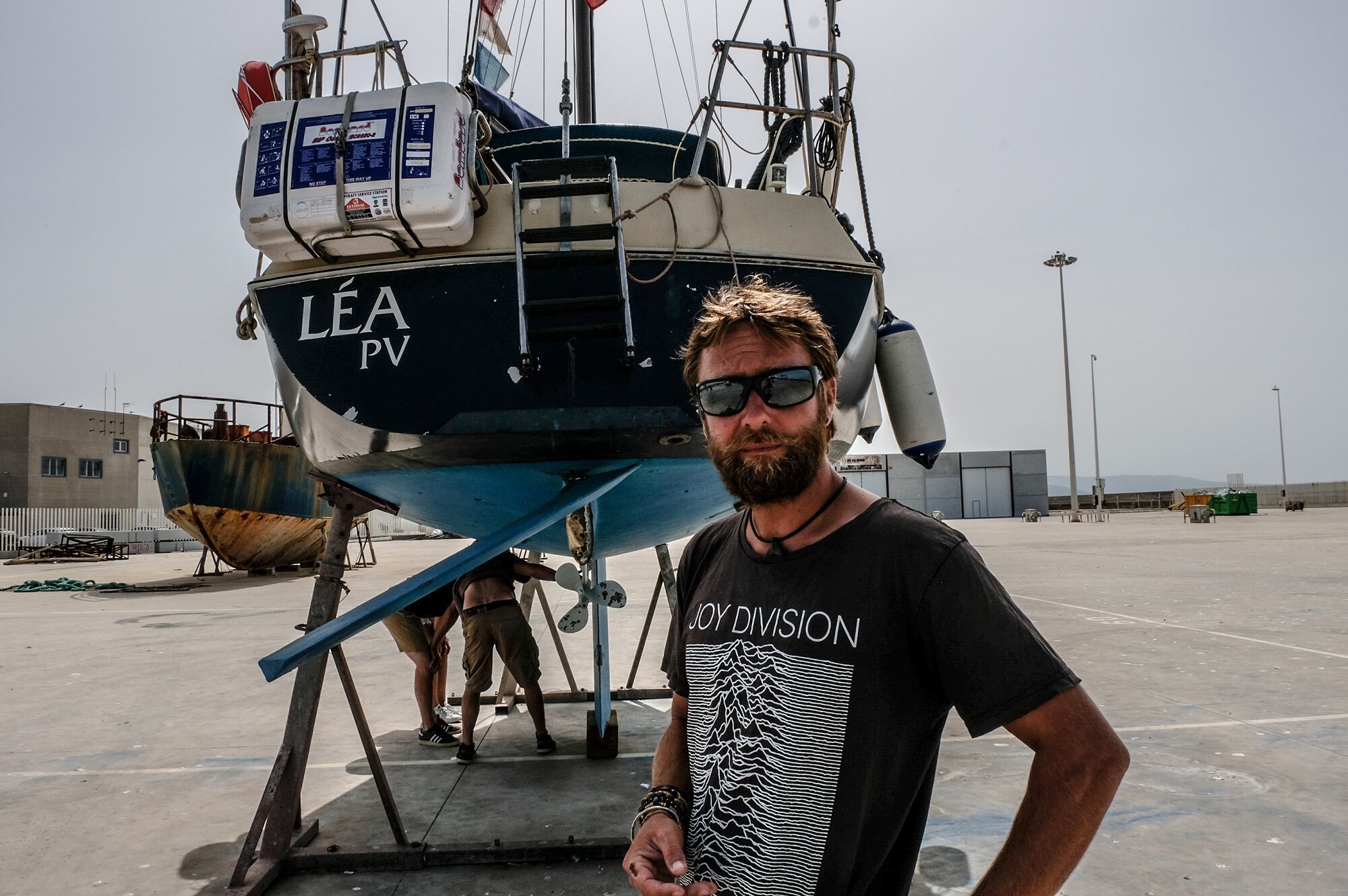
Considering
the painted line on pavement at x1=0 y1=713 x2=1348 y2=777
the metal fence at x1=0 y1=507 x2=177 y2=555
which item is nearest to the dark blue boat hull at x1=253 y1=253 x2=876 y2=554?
the painted line on pavement at x1=0 y1=713 x2=1348 y2=777

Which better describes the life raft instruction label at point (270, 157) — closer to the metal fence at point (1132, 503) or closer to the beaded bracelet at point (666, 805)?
the beaded bracelet at point (666, 805)

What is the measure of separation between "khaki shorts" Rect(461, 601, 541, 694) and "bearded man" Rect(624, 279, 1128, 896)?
3.72m

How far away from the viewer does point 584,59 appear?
20.0ft

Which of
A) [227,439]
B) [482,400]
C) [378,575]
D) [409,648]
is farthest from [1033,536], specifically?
[482,400]

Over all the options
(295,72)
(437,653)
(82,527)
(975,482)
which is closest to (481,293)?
(295,72)

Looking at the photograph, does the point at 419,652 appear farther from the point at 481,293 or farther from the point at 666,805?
the point at 666,805

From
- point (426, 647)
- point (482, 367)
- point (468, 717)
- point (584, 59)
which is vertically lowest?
point (468, 717)

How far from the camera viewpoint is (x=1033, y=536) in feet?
92.2

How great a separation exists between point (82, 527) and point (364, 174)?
37641mm

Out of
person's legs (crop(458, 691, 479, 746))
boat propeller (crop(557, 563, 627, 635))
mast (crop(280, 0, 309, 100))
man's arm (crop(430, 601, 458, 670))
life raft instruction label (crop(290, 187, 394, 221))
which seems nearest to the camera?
life raft instruction label (crop(290, 187, 394, 221))

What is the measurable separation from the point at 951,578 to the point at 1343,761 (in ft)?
15.0

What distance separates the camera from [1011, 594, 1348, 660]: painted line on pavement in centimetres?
724

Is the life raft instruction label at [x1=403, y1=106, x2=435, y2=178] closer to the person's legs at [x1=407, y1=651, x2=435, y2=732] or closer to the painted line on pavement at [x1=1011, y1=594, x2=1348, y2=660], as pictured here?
the person's legs at [x1=407, y1=651, x2=435, y2=732]

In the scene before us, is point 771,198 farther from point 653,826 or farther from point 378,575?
point 378,575
